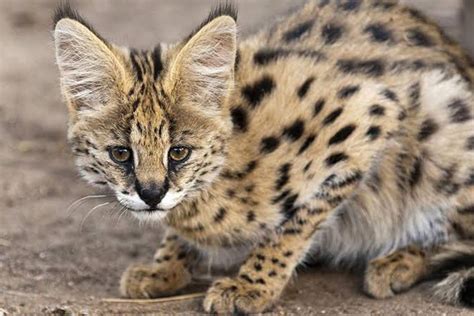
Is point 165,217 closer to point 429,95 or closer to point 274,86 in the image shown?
point 274,86

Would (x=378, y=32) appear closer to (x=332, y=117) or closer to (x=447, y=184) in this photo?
(x=332, y=117)

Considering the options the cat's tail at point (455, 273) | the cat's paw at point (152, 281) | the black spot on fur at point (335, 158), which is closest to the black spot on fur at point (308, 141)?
the black spot on fur at point (335, 158)

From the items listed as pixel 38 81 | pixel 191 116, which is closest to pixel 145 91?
pixel 191 116

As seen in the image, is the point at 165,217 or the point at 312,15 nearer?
the point at 165,217

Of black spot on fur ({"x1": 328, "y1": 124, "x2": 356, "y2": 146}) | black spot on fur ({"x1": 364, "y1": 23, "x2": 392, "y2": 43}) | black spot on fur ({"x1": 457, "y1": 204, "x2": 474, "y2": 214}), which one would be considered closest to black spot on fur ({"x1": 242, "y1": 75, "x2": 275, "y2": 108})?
black spot on fur ({"x1": 328, "y1": 124, "x2": 356, "y2": 146})

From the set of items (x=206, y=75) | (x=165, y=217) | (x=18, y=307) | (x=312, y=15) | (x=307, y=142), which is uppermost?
(x=312, y=15)

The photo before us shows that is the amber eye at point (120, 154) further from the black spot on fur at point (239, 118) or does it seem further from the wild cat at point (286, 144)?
the black spot on fur at point (239, 118)

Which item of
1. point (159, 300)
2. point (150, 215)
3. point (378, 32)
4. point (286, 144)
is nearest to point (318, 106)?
point (286, 144)
